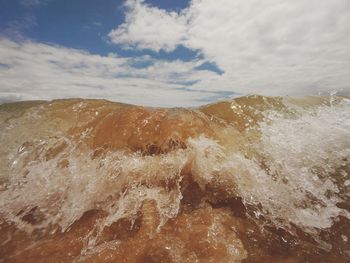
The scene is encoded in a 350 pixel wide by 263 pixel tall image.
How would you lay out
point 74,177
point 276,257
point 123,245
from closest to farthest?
1. point 276,257
2. point 123,245
3. point 74,177

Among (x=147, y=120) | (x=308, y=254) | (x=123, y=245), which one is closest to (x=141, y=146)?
(x=147, y=120)

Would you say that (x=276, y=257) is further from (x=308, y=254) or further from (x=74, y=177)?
(x=74, y=177)

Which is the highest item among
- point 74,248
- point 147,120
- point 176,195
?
point 147,120

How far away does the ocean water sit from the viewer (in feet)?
14.9

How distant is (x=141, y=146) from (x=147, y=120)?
32.3 inches

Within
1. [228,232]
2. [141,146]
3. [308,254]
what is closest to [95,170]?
[141,146]

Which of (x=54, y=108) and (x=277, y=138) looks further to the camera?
(x=54, y=108)

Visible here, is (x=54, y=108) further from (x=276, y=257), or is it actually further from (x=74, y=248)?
(x=276, y=257)

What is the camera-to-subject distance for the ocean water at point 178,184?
179 inches

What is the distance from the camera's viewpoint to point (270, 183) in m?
5.96

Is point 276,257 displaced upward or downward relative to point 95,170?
downward

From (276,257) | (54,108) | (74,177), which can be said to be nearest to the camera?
(276,257)

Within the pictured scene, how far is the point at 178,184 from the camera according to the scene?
5859 millimetres

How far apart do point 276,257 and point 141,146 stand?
3635mm
